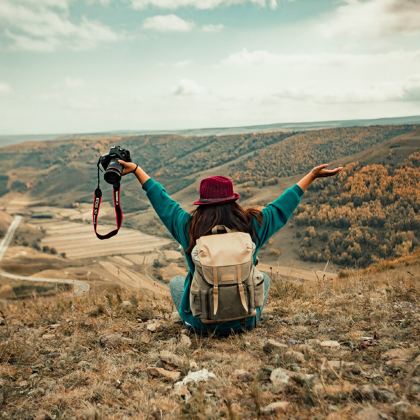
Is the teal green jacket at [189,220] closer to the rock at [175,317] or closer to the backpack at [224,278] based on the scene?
the backpack at [224,278]

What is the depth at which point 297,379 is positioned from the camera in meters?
2.62

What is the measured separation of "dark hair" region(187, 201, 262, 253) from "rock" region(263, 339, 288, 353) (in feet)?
3.38

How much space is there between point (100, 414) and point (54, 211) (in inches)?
4585

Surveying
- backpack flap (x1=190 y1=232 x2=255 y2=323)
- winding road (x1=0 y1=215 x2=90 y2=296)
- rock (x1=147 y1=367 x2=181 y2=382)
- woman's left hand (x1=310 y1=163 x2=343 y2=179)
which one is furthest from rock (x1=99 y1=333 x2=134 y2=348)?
winding road (x1=0 y1=215 x2=90 y2=296)

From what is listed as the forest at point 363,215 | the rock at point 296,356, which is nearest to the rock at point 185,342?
the rock at point 296,356

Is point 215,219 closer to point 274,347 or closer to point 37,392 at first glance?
point 274,347

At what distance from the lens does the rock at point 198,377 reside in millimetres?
2821

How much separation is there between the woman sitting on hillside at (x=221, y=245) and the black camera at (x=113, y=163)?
139 mm

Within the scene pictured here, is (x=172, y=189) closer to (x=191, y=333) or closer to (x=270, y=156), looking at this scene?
(x=270, y=156)

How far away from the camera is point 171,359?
328cm

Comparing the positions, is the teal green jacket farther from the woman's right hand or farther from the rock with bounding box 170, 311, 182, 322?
the rock with bounding box 170, 311, 182, 322

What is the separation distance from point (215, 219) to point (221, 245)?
0.32 metres

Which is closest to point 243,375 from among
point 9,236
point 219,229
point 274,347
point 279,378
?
point 279,378

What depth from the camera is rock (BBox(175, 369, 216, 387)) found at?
2821 millimetres
